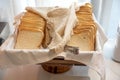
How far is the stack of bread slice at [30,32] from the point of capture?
1371 mm

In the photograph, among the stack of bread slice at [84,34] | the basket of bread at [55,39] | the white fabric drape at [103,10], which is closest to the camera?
the basket of bread at [55,39]

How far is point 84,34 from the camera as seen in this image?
1.38 m

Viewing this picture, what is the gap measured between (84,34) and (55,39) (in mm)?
216

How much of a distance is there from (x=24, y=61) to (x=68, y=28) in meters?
0.39

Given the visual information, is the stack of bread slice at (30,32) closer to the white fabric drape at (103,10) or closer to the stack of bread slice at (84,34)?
the stack of bread slice at (84,34)

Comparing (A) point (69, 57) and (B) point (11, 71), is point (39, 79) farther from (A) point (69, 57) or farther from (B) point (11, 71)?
(A) point (69, 57)

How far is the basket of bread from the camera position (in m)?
1.23

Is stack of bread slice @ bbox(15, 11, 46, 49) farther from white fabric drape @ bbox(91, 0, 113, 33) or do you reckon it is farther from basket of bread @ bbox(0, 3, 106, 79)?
white fabric drape @ bbox(91, 0, 113, 33)

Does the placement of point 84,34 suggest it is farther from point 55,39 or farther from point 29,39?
point 29,39

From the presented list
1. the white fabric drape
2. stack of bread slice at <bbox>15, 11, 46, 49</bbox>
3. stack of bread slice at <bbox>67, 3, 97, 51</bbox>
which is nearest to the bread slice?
stack of bread slice at <bbox>15, 11, 46, 49</bbox>

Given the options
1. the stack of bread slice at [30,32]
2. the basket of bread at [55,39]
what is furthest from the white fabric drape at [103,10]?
the stack of bread slice at [30,32]

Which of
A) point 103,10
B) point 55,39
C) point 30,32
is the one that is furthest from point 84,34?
point 103,10

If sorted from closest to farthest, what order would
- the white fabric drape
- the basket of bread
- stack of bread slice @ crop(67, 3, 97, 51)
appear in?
1. the basket of bread
2. stack of bread slice @ crop(67, 3, 97, 51)
3. the white fabric drape

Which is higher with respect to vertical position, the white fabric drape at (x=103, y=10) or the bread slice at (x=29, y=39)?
the white fabric drape at (x=103, y=10)
